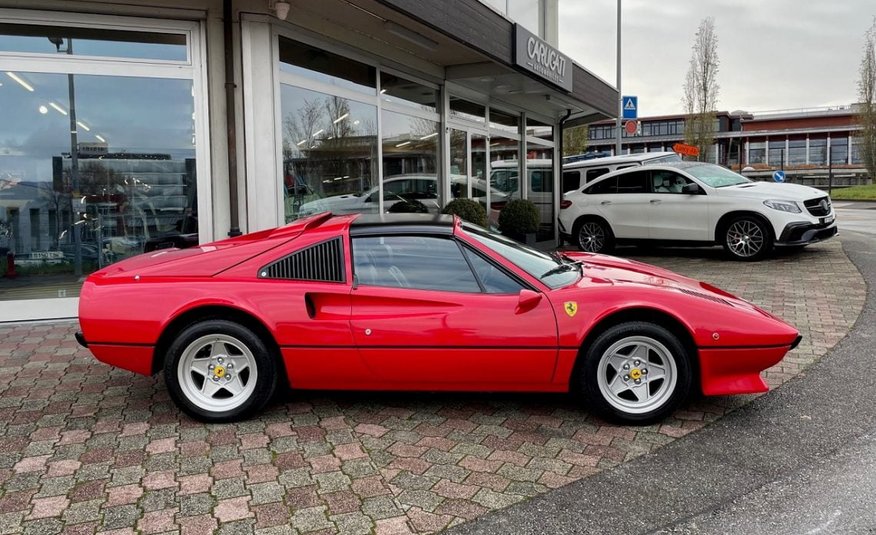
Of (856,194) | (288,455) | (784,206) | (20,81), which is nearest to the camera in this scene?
(288,455)

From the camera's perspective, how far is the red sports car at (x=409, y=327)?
3.75m

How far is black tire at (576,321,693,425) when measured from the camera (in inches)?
147

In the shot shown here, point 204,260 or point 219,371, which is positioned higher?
point 204,260

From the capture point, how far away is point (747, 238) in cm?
1066

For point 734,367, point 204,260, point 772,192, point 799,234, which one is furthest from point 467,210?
point 734,367

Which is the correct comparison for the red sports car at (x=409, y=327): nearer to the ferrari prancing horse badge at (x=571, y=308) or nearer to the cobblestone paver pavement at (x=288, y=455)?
the ferrari prancing horse badge at (x=571, y=308)

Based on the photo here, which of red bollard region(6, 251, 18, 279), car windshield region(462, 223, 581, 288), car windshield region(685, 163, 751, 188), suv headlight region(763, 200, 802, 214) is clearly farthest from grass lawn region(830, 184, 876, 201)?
red bollard region(6, 251, 18, 279)

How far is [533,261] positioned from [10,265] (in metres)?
5.68

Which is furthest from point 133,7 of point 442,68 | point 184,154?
point 442,68

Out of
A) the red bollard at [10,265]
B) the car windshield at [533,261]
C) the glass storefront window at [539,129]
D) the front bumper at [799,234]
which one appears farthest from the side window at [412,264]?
the glass storefront window at [539,129]

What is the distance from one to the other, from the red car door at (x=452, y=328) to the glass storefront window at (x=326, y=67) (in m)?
4.39

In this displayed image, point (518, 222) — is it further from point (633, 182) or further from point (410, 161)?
point (410, 161)

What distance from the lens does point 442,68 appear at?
10.4 m

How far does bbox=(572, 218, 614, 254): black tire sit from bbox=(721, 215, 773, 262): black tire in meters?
2.21
